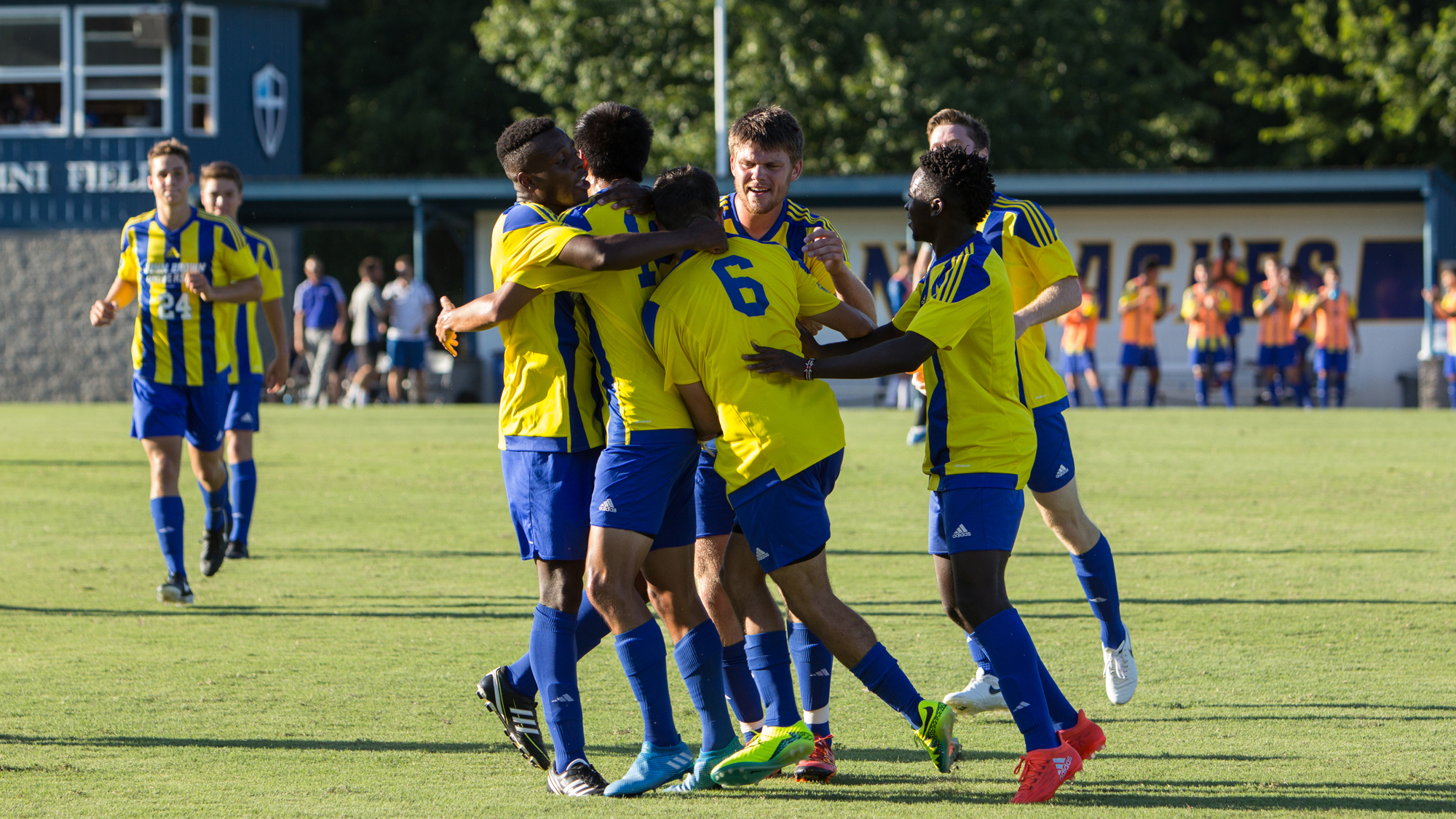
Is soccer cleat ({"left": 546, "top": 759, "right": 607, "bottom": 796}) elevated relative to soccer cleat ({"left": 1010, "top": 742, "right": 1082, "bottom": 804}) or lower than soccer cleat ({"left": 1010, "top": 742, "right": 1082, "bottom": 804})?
lower

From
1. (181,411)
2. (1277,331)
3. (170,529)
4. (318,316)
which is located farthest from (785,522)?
(1277,331)

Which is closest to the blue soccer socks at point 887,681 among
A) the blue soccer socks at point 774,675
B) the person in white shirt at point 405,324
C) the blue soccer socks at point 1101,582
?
the blue soccer socks at point 774,675

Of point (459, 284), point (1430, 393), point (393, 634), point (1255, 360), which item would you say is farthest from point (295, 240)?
point (393, 634)

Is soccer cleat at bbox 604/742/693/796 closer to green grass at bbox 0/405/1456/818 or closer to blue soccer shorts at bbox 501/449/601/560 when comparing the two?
green grass at bbox 0/405/1456/818

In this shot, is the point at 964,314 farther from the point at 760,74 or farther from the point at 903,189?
the point at 760,74

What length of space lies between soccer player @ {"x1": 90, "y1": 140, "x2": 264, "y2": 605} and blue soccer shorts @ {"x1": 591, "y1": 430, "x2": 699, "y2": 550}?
394 centimetres

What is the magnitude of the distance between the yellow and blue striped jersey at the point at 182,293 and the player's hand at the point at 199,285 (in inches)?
3.8

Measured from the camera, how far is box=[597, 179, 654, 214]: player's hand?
14.3 feet

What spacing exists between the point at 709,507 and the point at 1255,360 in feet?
79.0

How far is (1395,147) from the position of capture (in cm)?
3506

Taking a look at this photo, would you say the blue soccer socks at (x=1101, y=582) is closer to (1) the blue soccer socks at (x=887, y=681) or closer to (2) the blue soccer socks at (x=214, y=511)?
(1) the blue soccer socks at (x=887, y=681)

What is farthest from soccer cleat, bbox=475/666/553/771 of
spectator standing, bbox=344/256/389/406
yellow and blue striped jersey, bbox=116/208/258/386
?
spectator standing, bbox=344/256/389/406

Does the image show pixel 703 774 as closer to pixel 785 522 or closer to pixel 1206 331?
pixel 785 522

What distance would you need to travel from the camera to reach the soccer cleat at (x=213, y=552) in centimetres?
824
